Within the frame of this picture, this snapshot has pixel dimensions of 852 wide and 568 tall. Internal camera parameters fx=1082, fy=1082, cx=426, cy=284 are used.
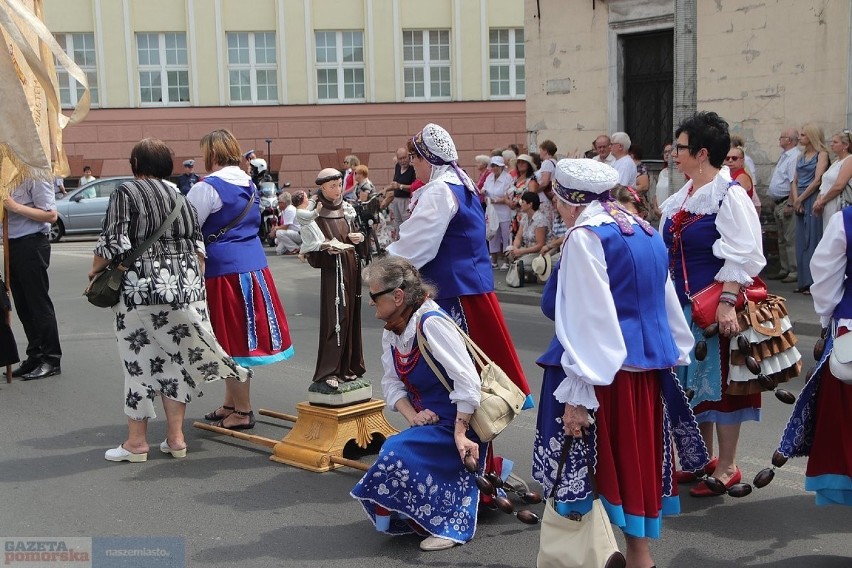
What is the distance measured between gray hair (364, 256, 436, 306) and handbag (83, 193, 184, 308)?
1.89m

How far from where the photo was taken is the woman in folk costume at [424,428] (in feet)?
15.8

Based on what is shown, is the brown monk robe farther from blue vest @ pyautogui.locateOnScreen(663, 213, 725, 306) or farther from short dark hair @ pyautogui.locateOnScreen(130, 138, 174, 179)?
blue vest @ pyautogui.locateOnScreen(663, 213, 725, 306)

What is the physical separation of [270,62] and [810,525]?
26.5m

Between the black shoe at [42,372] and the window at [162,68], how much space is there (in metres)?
21.6

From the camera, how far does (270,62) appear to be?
29906mm

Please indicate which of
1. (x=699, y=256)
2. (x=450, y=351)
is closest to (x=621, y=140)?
(x=699, y=256)

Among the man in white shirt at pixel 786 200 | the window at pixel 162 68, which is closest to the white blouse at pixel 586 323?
the man in white shirt at pixel 786 200

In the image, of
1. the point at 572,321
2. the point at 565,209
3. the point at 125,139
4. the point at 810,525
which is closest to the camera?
the point at 572,321

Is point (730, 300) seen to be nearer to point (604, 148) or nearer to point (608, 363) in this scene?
point (608, 363)

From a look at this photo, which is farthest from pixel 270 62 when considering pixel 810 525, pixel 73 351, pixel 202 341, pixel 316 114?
pixel 810 525

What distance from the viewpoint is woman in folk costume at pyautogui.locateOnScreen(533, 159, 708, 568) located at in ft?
13.3

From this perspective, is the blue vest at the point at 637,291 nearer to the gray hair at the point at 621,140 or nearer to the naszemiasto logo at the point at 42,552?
the naszemiasto logo at the point at 42,552

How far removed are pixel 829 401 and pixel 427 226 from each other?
2098 millimetres

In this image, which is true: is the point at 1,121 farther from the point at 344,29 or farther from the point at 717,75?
the point at 344,29
